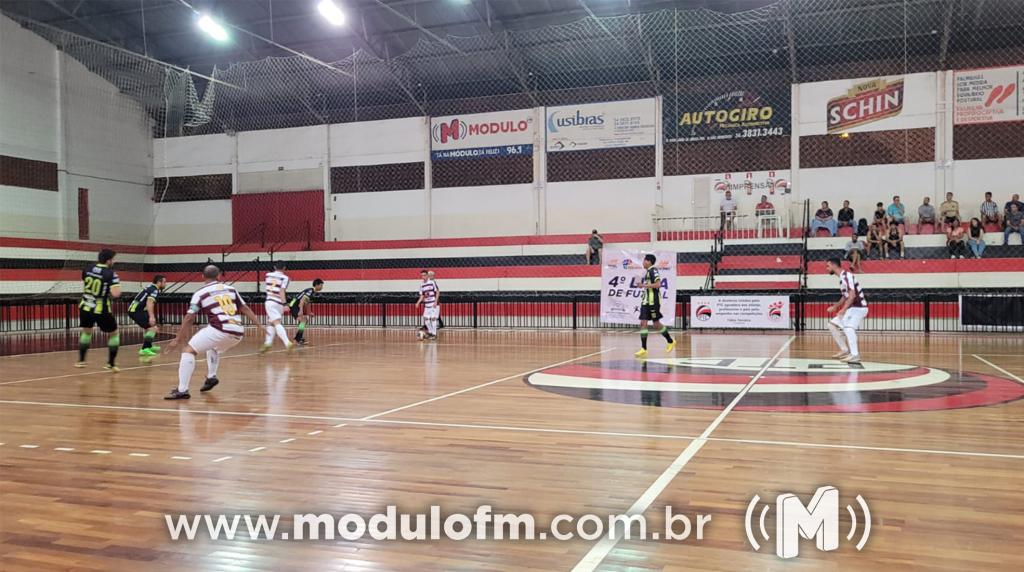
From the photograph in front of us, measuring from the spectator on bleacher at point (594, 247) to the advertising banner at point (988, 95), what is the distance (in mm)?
11179

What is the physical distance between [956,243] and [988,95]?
4.88m

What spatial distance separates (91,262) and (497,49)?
1589 centimetres

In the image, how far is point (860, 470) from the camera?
15.4ft

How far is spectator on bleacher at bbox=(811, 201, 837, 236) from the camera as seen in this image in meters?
22.3

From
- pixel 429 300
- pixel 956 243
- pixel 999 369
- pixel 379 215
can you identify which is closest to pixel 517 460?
pixel 999 369

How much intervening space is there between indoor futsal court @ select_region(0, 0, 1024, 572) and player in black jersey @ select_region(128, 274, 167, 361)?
9 cm

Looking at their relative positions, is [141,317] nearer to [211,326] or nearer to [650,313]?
[211,326]

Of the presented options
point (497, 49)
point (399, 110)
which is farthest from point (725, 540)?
point (399, 110)

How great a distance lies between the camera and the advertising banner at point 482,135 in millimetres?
26250

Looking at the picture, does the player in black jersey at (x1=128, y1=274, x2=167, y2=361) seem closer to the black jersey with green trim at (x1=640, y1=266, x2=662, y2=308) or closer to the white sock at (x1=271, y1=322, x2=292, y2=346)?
the white sock at (x1=271, y1=322, x2=292, y2=346)

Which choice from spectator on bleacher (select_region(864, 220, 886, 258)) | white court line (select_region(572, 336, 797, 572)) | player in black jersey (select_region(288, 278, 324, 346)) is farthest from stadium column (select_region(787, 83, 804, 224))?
white court line (select_region(572, 336, 797, 572))

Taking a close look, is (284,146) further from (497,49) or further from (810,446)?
(810,446)

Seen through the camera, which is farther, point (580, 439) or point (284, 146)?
point (284, 146)

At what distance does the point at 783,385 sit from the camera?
8.80m
